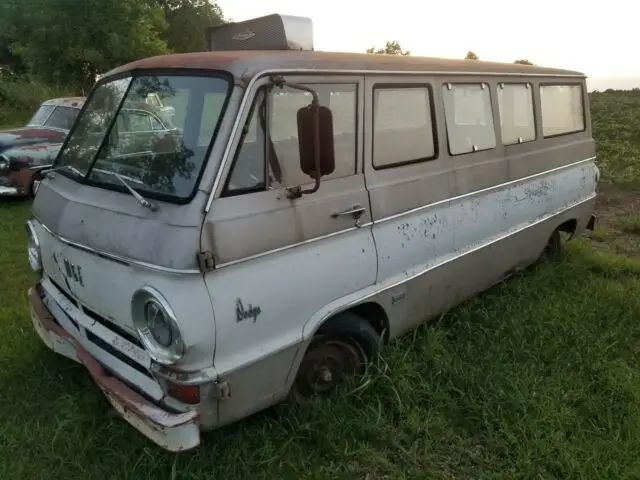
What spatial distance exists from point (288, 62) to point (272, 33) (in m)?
0.63

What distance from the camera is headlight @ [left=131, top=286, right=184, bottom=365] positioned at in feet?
8.50

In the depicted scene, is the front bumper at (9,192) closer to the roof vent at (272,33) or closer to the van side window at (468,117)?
the roof vent at (272,33)

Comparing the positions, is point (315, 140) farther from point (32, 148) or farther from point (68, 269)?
point (32, 148)

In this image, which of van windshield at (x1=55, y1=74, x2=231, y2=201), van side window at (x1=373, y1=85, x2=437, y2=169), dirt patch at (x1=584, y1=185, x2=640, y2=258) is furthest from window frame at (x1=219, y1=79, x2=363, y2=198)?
dirt patch at (x1=584, y1=185, x2=640, y2=258)

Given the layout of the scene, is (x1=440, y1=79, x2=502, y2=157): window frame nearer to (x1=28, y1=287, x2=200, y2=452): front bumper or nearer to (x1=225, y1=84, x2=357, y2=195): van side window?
(x1=225, y1=84, x2=357, y2=195): van side window

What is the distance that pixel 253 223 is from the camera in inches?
111

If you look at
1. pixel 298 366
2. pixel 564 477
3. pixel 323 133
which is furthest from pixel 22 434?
pixel 564 477

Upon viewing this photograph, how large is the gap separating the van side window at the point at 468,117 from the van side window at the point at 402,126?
0.23m

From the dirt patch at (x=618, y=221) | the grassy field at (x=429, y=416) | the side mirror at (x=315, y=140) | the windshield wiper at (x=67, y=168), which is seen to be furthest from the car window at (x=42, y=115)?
the dirt patch at (x=618, y=221)

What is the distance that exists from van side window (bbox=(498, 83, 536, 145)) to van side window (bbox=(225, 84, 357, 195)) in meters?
1.92

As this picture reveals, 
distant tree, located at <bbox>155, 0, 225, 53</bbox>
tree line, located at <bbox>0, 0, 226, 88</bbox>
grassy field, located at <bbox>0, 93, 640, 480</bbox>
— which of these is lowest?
grassy field, located at <bbox>0, 93, 640, 480</bbox>

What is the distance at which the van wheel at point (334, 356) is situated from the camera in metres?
3.40

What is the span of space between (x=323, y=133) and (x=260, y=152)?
0.35 meters

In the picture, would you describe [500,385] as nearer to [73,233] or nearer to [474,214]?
[474,214]
